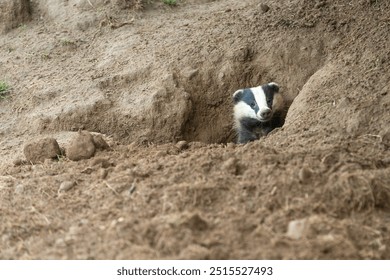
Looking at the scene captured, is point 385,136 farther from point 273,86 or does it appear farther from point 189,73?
point 189,73

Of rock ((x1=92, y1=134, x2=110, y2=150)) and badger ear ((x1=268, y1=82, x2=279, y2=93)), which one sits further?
badger ear ((x1=268, y1=82, x2=279, y2=93))

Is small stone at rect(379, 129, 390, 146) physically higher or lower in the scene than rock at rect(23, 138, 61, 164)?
higher

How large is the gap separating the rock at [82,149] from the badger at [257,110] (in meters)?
1.94

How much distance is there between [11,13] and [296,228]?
5.69m

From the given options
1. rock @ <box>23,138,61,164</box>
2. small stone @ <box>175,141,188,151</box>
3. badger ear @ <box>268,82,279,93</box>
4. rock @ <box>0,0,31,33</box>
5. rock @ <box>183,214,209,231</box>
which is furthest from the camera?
rock @ <box>0,0,31,33</box>

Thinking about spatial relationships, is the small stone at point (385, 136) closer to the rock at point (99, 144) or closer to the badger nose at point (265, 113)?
the badger nose at point (265, 113)

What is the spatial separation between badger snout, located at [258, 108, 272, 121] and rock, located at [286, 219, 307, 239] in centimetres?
302

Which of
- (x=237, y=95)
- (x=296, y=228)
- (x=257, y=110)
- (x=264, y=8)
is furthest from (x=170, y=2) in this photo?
(x=296, y=228)

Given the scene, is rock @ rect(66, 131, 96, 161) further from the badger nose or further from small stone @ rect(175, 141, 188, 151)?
the badger nose

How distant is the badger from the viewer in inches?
220

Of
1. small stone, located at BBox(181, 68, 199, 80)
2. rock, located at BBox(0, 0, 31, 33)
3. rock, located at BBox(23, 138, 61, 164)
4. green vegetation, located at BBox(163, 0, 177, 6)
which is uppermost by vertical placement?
rock, located at BBox(0, 0, 31, 33)

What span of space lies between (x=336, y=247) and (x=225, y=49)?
3.69 metres

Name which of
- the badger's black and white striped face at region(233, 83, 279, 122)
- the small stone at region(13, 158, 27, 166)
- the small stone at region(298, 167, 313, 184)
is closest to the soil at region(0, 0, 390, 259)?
the small stone at region(298, 167, 313, 184)

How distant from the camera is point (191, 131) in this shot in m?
5.82
